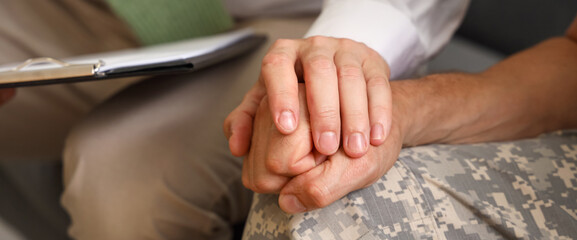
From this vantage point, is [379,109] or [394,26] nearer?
[379,109]

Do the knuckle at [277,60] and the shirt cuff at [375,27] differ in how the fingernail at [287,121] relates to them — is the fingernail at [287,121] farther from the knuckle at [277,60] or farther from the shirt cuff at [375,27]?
the shirt cuff at [375,27]

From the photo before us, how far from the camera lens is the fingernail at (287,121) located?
1.17ft

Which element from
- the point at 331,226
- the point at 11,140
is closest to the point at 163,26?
the point at 11,140

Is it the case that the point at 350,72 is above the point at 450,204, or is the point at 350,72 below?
above

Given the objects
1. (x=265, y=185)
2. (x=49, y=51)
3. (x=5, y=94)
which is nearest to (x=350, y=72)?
(x=265, y=185)

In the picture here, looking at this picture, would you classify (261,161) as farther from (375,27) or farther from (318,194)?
(375,27)

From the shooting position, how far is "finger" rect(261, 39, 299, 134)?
36 centimetres

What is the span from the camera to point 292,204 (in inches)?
13.7

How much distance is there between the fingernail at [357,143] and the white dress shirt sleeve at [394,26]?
0.17 m

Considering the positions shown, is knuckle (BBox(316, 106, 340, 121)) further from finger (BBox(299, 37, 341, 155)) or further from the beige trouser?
the beige trouser

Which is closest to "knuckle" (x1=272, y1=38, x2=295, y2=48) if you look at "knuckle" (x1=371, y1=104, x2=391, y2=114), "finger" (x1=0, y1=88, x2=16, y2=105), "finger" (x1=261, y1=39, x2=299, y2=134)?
"finger" (x1=261, y1=39, x2=299, y2=134)

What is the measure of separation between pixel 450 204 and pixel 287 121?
16cm

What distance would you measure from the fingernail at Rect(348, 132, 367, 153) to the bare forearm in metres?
0.10

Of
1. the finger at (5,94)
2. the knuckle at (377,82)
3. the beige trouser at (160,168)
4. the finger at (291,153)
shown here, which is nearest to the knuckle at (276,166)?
the finger at (291,153)
